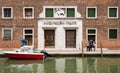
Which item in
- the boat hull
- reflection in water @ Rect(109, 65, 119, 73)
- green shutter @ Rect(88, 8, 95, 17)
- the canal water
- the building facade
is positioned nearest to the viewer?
reflection in water @ Rect(109, 65, 119, 73)

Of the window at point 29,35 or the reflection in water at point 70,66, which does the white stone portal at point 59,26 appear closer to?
the window at point 29,35

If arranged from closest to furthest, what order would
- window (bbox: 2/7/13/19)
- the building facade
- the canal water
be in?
the canal water → the building facade → window (bbox: 2/7/13/19)

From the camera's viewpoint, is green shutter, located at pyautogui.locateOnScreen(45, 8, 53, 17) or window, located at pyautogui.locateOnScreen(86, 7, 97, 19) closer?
green shutter, located at pyautogui.locateOnScreen(45, 8, 53, 17)

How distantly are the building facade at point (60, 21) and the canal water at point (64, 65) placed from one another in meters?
7.05

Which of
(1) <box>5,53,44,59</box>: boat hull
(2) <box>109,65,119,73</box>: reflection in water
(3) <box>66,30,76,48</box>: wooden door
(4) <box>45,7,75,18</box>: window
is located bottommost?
(2) <box>109,65,119,73</box>: reflection in water

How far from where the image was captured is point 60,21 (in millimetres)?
36062

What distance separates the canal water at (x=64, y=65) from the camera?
2277cm

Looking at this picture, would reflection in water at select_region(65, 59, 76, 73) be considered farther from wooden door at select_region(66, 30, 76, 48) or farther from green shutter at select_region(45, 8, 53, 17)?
green shutter at select_region(45, 8, 53, 17)

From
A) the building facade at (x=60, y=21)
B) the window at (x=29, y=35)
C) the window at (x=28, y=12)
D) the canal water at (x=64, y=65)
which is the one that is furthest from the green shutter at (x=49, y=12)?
the canal water at (x=64, y=65)

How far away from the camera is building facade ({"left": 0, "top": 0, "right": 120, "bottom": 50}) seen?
36.0 meters

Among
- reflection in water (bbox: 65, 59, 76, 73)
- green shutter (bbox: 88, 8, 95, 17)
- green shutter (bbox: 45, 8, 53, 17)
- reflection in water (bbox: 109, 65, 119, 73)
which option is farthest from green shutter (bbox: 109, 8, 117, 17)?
reflection in water (bbox: 109, 65, 119, 73)

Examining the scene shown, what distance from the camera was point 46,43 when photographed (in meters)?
36.6

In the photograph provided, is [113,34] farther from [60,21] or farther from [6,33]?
[6,33]

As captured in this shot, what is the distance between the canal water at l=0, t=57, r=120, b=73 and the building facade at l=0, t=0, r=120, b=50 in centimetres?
705
